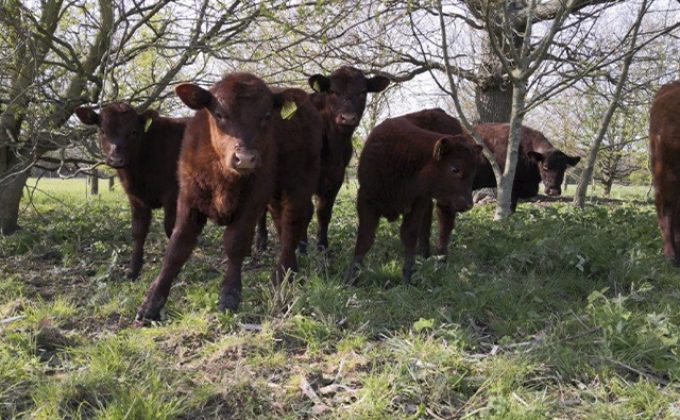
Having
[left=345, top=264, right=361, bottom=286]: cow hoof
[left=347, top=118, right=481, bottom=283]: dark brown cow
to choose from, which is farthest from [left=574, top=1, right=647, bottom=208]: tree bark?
[left=345, top=264, right=361, bottom=286]: cow hoof

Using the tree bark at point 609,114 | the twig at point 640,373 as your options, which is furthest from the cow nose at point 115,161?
the tree bark at point 609,114

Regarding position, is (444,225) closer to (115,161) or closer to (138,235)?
(138,235)

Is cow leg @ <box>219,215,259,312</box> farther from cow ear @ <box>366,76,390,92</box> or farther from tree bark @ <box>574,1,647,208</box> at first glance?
tree bark @ <box>574,1,647,208</box>

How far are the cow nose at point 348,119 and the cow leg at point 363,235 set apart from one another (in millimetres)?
1206

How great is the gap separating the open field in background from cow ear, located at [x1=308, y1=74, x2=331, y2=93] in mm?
2262

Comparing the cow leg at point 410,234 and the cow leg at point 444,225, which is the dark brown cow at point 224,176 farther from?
the cow leg at point 444,225

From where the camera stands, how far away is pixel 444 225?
6.38 m

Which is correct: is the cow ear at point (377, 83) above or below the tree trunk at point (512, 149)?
above

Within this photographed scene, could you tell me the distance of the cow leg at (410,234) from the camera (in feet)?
17.0

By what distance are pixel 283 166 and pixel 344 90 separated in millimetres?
1806

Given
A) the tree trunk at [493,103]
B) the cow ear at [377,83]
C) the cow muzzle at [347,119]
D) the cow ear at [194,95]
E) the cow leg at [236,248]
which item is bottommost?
the cow leg at [236,248]

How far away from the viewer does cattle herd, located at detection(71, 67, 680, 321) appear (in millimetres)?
4285

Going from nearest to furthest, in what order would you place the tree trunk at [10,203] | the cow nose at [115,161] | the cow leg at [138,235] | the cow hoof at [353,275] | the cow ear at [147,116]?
the cow hoof at [353,275] → the cow nose at [115,161] → the cow leg at [138,235] → the cow ear at [147,116] → the tree trunk at [10,203]

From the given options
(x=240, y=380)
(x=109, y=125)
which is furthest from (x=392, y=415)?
(x=109, y=125)
